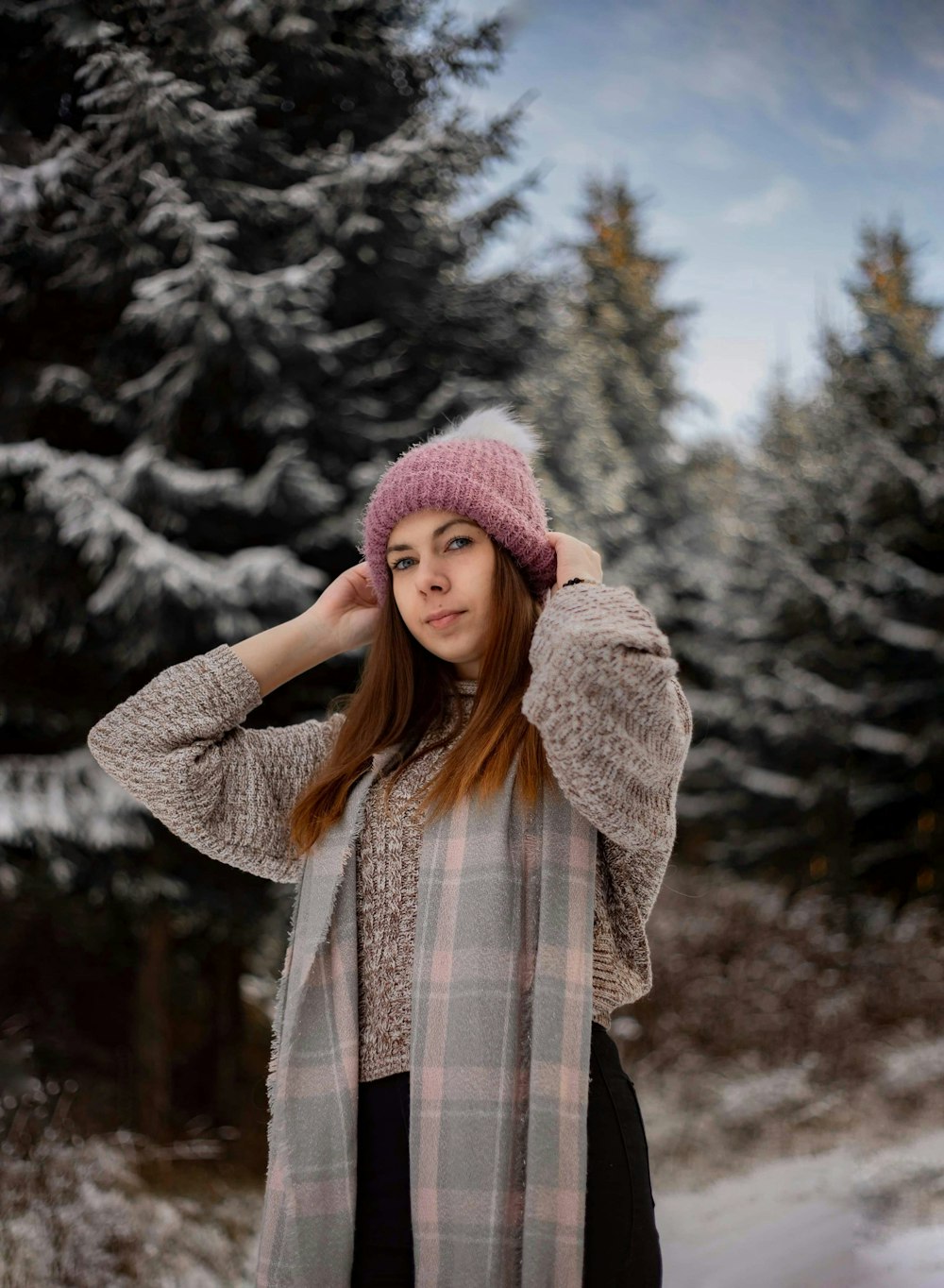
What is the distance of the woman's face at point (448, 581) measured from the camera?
171 cm

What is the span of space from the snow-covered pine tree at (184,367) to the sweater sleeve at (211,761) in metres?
2.33

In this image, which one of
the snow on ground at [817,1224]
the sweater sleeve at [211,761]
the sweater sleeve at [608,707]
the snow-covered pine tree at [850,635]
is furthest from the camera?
the snow-covered pine tree at [850,635]

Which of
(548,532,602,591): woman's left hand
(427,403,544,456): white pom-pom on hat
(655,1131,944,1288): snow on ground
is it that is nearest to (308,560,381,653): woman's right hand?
(427,403,544,456): white pom-pom on hat

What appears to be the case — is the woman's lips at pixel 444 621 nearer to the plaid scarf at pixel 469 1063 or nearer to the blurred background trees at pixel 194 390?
the plaid scarf at pixel 469 1063

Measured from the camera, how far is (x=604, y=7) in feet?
17.8

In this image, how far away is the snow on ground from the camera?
4031 millimetres

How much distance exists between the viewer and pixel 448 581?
5.59 feet

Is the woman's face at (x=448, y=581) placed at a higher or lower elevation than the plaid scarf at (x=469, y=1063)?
higher

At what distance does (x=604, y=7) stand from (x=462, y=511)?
4.85m

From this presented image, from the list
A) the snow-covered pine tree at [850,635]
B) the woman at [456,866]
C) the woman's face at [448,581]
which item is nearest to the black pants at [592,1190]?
the woman at [456,866]

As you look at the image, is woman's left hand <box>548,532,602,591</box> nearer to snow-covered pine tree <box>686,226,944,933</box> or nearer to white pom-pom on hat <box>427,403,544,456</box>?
white pom-pom on hat <box>427,403,544,456</box>

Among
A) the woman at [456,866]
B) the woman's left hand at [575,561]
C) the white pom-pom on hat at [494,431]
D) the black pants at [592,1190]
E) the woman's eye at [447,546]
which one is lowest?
the black pants at [592,1190]

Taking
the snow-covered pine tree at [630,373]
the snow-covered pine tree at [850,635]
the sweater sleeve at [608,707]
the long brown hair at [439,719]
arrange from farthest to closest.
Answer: the snow-covered pine tree at [630,373] < the snow-covered pine tree at [850,635] < the long brown hair at [439,719] < the sweater sleeve at [608,707]

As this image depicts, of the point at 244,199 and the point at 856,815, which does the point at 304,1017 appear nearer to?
the point at 244,199
